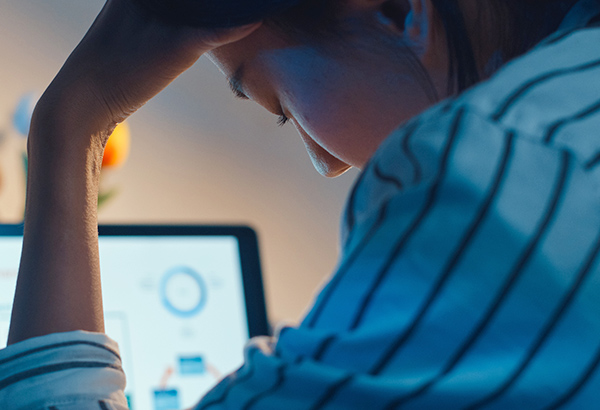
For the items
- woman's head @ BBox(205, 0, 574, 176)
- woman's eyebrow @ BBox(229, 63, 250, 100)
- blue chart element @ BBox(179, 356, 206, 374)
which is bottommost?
blue chart element @ BBox(179, 356, 206, 374)

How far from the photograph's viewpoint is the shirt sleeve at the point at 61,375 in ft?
1.22

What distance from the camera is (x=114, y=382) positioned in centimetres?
40

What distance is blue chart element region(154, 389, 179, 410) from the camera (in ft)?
2.22

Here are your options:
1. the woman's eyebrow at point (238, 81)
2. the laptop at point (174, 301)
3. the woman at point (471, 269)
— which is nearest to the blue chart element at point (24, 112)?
the laptop at point (174, 301)

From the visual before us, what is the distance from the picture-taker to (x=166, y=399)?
0.68m

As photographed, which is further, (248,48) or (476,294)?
(248,48)

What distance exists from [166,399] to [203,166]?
63 cm

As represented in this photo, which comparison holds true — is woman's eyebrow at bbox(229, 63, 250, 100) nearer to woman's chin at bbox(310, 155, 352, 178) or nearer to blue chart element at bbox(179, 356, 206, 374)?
woman's chin at bbox(310, 155, 352, 178)

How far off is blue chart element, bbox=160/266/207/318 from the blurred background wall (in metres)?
0.34

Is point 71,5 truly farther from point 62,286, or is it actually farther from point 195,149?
point 62,286

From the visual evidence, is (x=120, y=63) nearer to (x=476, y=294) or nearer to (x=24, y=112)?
(x=476, y=294)

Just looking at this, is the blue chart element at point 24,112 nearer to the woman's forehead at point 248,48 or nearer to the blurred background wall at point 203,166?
the blurred background wall at point 203,166

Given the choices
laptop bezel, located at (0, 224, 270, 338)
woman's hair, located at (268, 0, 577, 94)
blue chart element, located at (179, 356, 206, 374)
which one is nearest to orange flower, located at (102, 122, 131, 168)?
laptop bezel, located at (0, 224, 270, 338)

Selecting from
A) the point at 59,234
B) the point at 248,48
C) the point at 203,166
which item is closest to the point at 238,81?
the point at 248,48
